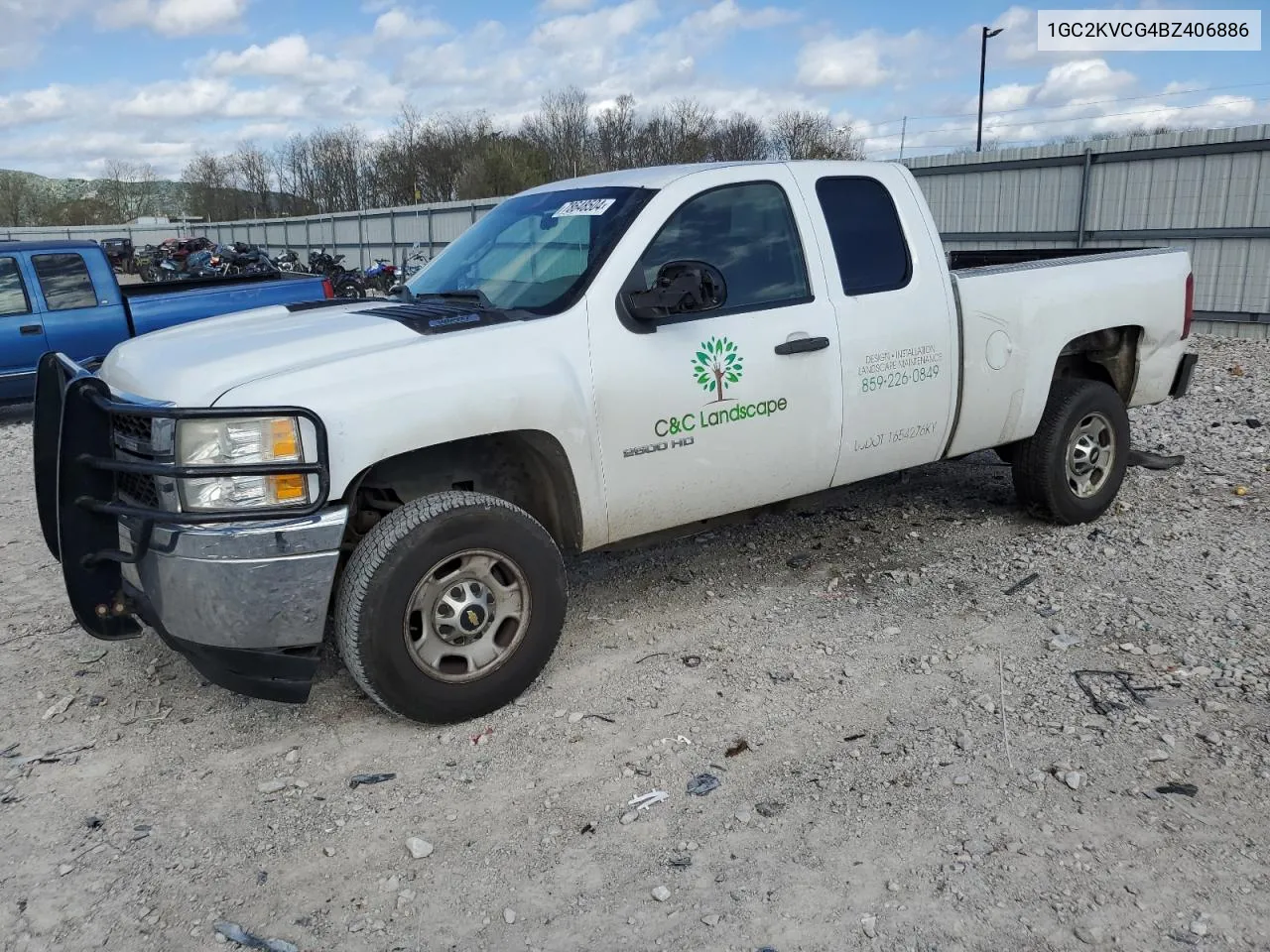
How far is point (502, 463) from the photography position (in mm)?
4309

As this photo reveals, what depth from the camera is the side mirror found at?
157 inches

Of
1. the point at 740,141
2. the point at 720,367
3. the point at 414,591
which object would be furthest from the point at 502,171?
the point at 414,591

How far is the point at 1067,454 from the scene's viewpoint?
5.87 m

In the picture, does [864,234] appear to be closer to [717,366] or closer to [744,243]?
[744,243]

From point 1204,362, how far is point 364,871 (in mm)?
11171

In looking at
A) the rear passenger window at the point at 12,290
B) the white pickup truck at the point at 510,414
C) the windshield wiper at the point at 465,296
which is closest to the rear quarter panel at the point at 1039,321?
the white pickup truck at the point at 510,414

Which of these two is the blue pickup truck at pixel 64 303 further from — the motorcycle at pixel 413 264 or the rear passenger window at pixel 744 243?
the rear passenger window at pixel 744 243

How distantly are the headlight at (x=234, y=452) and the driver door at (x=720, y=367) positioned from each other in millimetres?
1199

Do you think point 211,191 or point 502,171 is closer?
point 502,171

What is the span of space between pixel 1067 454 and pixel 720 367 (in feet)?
8.53

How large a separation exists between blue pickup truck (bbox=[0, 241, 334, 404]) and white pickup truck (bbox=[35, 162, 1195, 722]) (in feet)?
21.7

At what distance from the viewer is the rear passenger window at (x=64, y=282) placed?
Result: 1066 centimetres

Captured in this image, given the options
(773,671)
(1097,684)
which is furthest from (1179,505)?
(773,671)

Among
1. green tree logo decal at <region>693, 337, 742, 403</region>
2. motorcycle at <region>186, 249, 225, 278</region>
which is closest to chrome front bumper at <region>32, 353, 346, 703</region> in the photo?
green tree logo decal at <region>693, 337, 742, 403</region>
